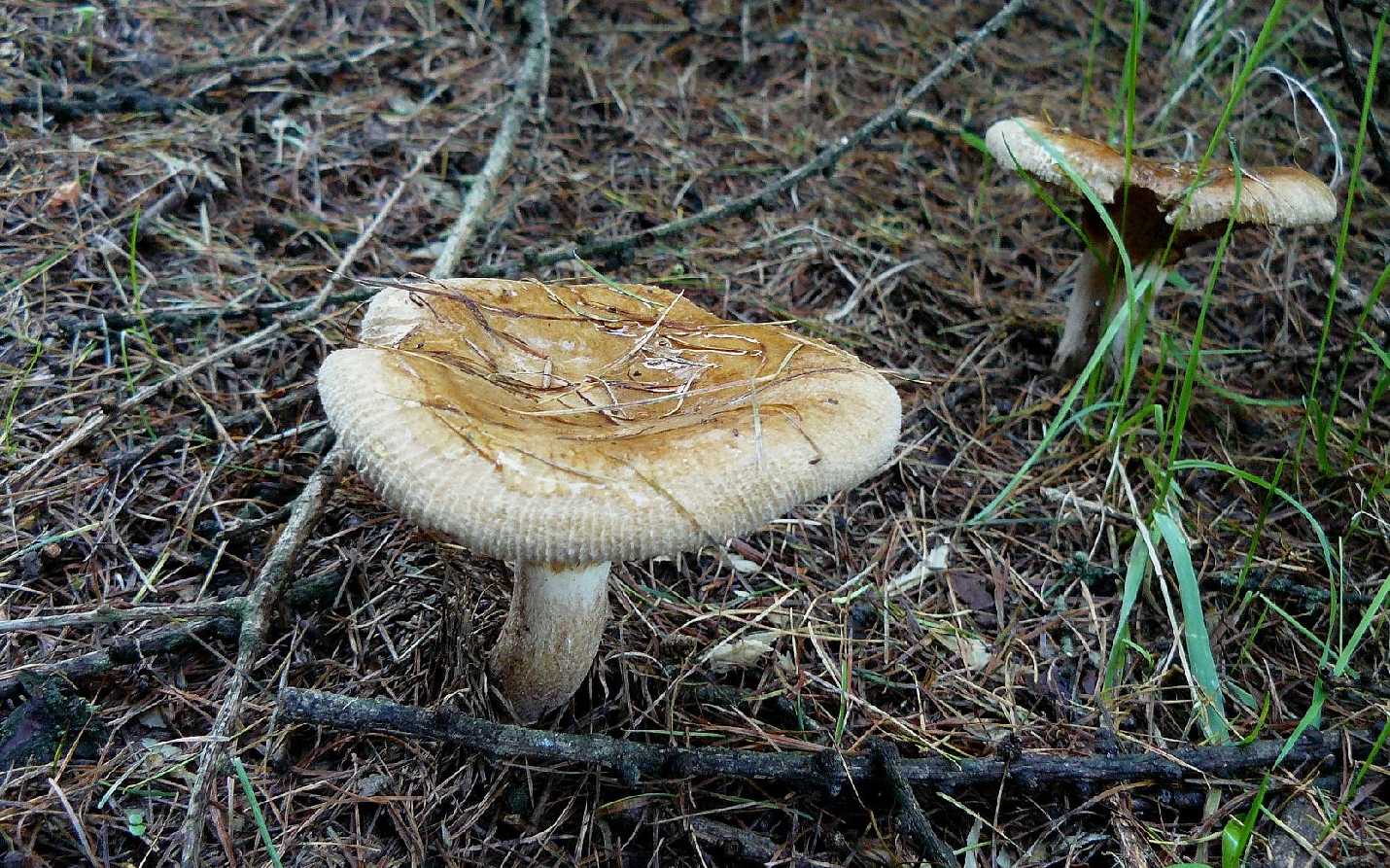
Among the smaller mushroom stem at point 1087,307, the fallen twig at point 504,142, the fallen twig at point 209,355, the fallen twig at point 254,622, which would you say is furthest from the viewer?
the smaller mushroom stem at point 1087,307

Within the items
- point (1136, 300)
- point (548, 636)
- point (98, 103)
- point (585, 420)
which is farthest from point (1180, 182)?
point (98, 103)

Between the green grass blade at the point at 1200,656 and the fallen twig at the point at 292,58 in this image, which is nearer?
A: the green grass blade at the point at 1200,656

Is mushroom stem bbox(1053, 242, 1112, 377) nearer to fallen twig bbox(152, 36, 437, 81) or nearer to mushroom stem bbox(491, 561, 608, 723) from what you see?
mushroom stem bbox(491, 561, 608, 723)

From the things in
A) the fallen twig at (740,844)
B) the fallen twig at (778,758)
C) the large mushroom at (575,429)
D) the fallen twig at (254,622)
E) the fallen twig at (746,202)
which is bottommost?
the fallen twig at (740,844)

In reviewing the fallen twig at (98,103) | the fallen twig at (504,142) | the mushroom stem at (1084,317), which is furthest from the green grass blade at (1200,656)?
the fallen twig at (98,103)

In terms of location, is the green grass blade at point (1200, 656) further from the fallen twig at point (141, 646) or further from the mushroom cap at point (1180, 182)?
the fallen twig at point (141, 646)

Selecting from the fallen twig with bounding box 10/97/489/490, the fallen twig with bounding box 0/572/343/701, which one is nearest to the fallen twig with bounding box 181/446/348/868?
the fallen twig with bounding box 0/572/343/701

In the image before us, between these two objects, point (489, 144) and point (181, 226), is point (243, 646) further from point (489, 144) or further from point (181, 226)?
point (489, 144)
